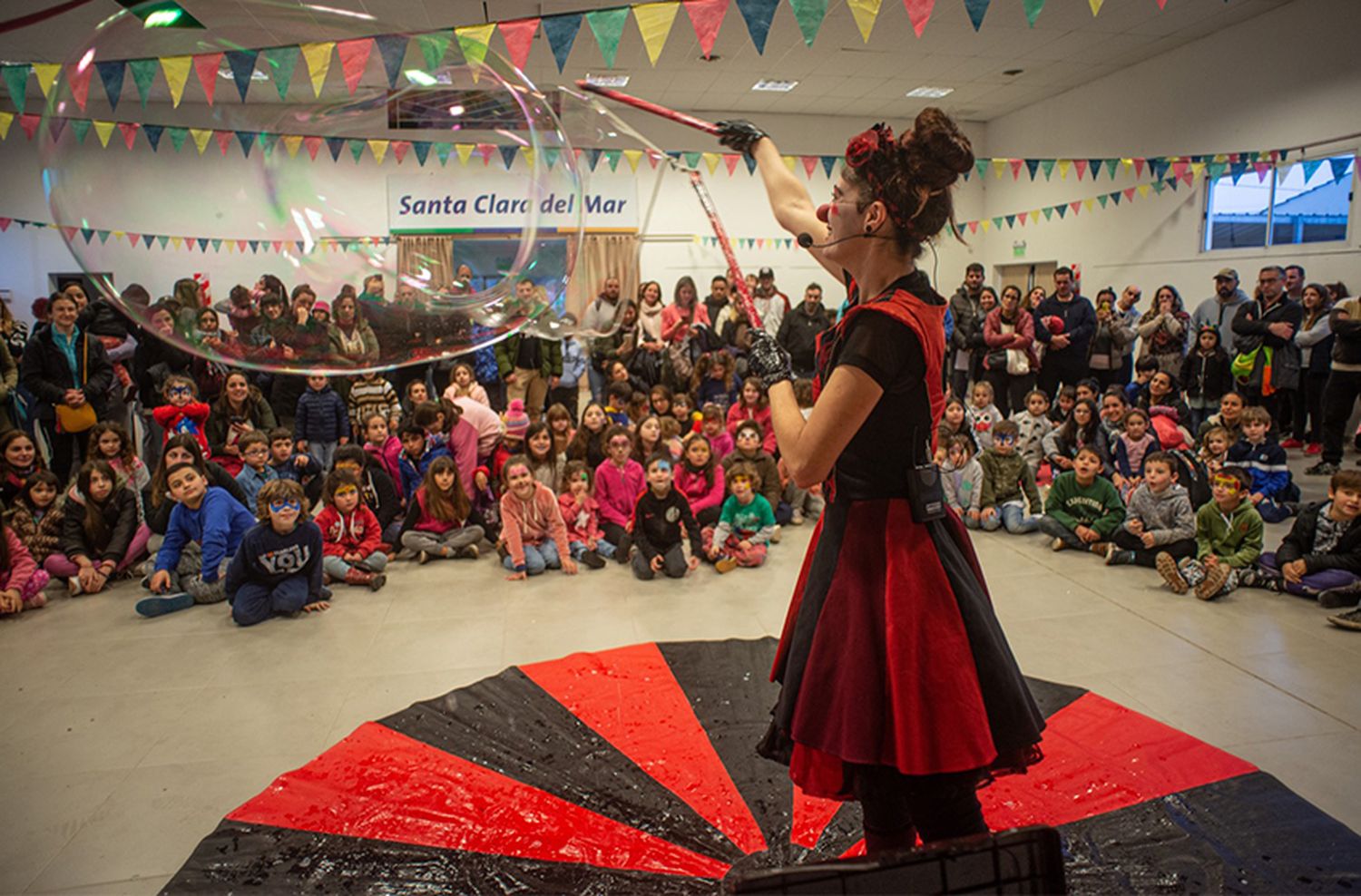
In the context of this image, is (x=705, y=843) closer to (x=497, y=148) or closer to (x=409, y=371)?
(x=497, y=148)

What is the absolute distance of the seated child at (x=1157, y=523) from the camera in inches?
185

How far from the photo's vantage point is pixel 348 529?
16.5 feet

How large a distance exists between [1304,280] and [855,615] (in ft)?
31.3

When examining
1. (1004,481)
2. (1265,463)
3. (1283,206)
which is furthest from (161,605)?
(1283,206)

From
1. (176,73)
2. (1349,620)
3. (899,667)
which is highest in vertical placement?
(176,73)

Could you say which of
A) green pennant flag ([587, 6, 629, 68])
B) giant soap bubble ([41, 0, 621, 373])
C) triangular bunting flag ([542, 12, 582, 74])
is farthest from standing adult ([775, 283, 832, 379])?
giant soap bubble ([41, 0, 621, 373])

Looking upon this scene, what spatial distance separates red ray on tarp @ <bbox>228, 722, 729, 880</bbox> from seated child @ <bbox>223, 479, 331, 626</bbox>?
1.63 metres

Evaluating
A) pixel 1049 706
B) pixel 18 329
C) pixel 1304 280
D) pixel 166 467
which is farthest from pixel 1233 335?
pixel 18 329

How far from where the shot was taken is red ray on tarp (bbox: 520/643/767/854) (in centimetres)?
248

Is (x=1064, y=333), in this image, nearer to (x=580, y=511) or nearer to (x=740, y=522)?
(x=740, y=522)

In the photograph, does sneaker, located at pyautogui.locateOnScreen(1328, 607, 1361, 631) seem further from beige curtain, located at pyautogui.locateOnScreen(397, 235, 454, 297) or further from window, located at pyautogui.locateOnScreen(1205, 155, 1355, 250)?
window, located at pyautogui.locateOnScreen(1205, 155, 1355, 250)

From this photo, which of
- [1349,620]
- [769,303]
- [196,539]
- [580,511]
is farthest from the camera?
[769,303]

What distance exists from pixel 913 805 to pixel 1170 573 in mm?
3439

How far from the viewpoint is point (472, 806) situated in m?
2.46
